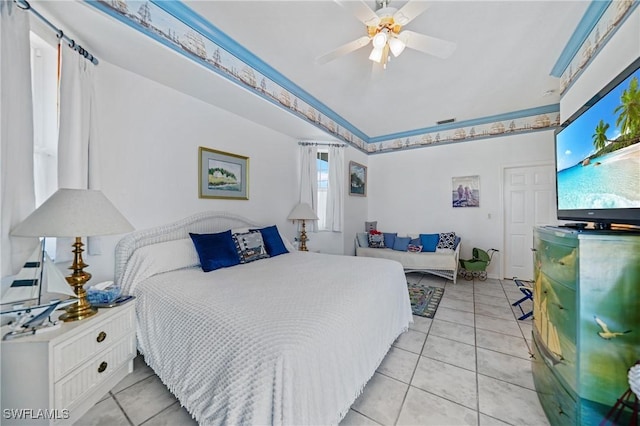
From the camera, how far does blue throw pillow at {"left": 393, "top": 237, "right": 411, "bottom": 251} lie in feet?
14.2

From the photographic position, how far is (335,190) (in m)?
4.14

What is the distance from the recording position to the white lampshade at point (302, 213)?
3.54 metres

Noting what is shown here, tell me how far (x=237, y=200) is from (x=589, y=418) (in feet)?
10.3

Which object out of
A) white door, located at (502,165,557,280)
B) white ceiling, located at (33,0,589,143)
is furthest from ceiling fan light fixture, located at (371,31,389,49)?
white door, located at (502,165,557,280)

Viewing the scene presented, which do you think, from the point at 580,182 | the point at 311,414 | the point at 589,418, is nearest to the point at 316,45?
the point at 580,182

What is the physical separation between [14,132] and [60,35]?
76 centimetres

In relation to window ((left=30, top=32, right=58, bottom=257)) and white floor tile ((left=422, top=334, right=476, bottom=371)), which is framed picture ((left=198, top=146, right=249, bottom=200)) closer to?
window ((left=30, top=32, right=58, bottom=257))

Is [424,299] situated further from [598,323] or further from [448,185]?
[448,185]

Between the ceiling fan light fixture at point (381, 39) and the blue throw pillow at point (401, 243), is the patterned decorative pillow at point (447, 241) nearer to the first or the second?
the blue throw pillow at point (401, 243)

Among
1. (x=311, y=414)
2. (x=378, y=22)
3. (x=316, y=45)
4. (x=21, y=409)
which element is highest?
(x=316, y=45)

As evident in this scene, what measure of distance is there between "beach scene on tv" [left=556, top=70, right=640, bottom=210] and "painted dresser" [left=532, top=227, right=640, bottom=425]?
0.72 feet

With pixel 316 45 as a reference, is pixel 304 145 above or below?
below

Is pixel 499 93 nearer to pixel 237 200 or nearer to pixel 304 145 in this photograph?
pixel 304 145

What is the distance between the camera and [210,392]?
1149 mm
